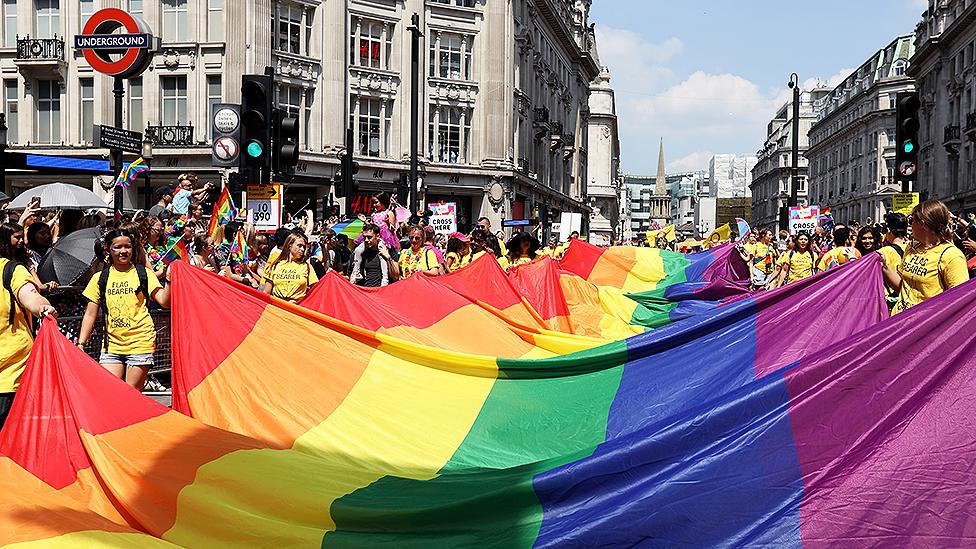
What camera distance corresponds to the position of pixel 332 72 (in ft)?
130

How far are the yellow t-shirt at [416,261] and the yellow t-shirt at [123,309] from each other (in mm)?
6840

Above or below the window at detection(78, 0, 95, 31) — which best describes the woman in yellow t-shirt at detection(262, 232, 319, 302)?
below

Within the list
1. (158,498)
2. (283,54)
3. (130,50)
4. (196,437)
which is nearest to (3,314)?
(196,437)

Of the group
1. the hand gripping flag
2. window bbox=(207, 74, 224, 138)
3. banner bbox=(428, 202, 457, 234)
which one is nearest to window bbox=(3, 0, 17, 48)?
window bbox=(207, 74, 224, 138)

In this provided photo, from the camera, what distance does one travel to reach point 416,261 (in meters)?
15.2

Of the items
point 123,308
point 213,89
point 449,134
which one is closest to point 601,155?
point 449,134

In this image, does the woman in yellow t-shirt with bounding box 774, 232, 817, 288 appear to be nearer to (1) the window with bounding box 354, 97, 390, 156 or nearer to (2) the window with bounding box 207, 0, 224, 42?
(2) the window with bounding box 207, 0, 224, 42

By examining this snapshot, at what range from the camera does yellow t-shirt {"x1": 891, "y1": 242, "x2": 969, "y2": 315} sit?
301 inches

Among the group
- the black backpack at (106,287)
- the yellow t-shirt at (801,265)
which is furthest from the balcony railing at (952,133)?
the black backpack at (106,287)

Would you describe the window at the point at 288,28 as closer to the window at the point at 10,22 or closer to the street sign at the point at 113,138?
the window at the point at 10,22

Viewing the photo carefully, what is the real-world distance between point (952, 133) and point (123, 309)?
69.2 meters

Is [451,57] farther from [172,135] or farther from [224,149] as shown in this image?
[224,149]

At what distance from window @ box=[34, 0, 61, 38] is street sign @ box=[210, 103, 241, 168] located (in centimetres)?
2766

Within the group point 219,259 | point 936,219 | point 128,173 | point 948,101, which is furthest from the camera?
point 948,101
